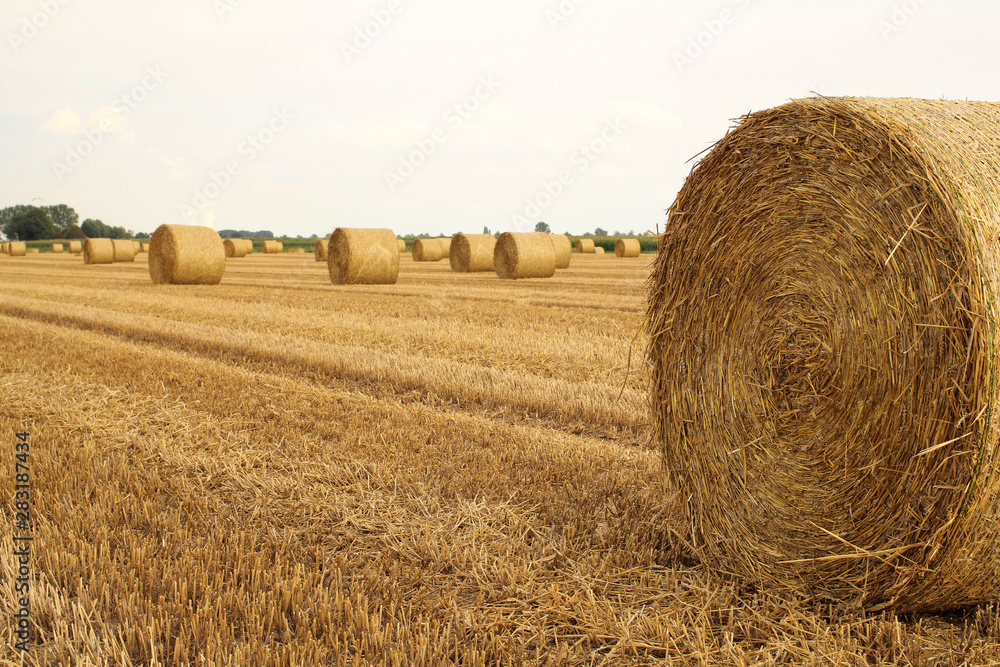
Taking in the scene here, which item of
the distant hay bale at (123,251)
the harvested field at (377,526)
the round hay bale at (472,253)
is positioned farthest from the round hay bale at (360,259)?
the distant hay bale at (123,251)

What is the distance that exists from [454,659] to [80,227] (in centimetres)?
9069

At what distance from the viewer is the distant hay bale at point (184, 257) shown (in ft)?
62.8

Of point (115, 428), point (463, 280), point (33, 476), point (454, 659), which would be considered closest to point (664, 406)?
point (454, 659)

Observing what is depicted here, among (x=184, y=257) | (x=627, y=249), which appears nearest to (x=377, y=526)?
(x=184, y=257)

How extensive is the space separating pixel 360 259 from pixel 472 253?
4.96 metres

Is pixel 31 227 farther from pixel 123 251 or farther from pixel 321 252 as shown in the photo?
pixel 321 252

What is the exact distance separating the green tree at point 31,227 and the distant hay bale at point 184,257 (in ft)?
219

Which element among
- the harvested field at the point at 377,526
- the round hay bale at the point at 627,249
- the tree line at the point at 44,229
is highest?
the tree line at the point at 44,229

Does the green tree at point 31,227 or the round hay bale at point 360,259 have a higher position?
the green tree at point 31,227

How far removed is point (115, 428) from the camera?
19.1 ft

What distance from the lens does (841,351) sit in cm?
318

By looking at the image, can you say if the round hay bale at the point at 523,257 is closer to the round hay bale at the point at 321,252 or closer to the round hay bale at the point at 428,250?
the round hay bale at the point at 428,250

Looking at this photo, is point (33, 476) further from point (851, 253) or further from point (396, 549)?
point (851, 253)

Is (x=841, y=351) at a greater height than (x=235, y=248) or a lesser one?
lesser
